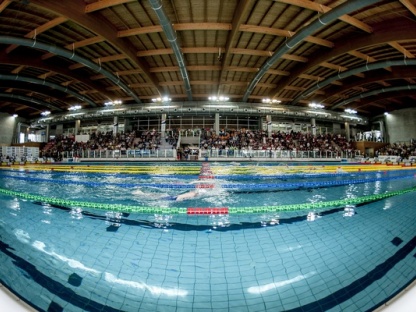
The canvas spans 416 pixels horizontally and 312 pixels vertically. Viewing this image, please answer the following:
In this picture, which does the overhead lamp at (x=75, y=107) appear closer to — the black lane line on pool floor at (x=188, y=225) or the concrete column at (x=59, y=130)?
the concrete column at (x=59, y=130)

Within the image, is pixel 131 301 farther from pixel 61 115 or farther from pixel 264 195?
pixel 61 115

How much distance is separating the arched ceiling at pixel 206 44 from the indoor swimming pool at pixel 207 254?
743 centimetres

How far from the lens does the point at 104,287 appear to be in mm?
1635

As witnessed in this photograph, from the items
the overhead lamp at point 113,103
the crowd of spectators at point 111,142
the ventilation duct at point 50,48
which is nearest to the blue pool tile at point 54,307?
the ventilation duct at point 50,48

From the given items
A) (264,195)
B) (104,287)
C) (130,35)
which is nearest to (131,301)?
(104,287)

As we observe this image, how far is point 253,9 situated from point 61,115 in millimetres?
22215

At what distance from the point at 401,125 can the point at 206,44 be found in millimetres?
23508

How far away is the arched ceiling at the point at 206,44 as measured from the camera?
811 cm

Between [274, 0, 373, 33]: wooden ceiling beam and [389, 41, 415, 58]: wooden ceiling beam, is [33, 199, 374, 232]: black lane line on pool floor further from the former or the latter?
[389, 41, 415, 58]: wooden ceiling beam

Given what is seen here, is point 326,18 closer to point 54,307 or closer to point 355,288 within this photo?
point 355,288

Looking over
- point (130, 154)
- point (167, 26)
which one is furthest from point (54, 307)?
point (130, 154)

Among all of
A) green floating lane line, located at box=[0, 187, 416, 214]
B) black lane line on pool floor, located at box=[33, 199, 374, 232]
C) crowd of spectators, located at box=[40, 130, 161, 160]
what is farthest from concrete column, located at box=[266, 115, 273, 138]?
black lane line on pool floor, located at box=[33, 199, 374, 232]

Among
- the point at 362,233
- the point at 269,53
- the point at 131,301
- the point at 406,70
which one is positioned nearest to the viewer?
the point at 131,301

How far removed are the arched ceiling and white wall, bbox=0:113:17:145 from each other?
7.61m
